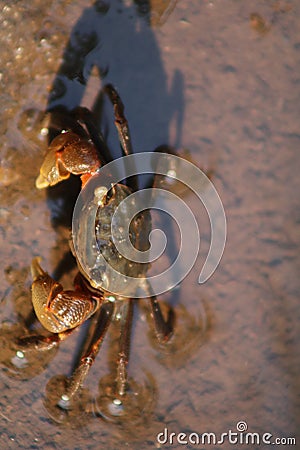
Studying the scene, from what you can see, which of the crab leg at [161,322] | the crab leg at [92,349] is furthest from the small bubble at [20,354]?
the crab leg at [161,322]

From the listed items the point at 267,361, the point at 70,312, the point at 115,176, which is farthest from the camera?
the point at 267,361

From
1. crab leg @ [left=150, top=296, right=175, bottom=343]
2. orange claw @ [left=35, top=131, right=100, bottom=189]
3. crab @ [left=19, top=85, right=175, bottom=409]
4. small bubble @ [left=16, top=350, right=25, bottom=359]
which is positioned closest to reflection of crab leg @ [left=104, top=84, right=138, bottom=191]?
crab @ [left=19, top=85, right=175, bottom=409]

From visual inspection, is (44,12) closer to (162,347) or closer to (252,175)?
(252,175)

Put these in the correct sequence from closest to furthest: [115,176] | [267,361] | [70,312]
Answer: [70,312] → [115,176] → [267,361]

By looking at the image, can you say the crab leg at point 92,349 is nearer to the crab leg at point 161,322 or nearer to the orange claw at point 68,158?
the crab leg at point 161,322

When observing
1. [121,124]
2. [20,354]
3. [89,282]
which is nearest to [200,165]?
[121,124]

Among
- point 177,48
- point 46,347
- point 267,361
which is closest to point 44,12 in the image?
point 177,48
